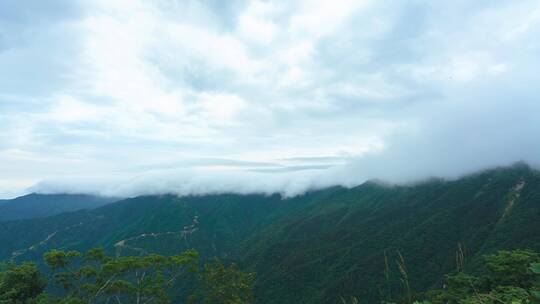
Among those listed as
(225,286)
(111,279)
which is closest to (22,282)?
(111,279)

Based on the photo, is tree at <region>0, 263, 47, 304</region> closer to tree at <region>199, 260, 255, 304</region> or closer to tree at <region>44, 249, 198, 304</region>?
tree at <region>44, 249, 198, 304</region>

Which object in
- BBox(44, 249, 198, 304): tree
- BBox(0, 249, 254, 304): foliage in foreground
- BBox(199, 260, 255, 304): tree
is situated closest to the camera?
BBox(0, 249, 254, 304): foliage in foreground

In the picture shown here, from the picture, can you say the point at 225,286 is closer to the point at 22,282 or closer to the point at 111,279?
the point at 111,279

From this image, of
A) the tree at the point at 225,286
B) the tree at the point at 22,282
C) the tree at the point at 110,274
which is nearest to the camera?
the tree at the point at 22,282

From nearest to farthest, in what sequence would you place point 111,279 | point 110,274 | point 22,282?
point 22,282
point 110,274
point 111,279

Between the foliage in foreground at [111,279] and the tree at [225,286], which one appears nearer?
the foliage in foreground at [111,279]

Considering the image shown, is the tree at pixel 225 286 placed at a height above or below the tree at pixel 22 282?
below

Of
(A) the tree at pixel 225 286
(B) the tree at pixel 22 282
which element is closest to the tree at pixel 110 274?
(B) the tree at pixel 22 282

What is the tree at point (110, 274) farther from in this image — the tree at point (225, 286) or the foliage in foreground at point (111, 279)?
the tree at point (225, 286)

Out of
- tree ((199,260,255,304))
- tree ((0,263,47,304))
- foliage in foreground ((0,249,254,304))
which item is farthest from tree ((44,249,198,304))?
tree ((199,260,255,304))

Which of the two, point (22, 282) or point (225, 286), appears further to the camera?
point (225, 286)

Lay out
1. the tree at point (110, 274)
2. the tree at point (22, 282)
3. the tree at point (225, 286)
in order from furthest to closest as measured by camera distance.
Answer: the tree at point (110, 274) < the tree at point (225, 286) < the tree at point (22, 282)
